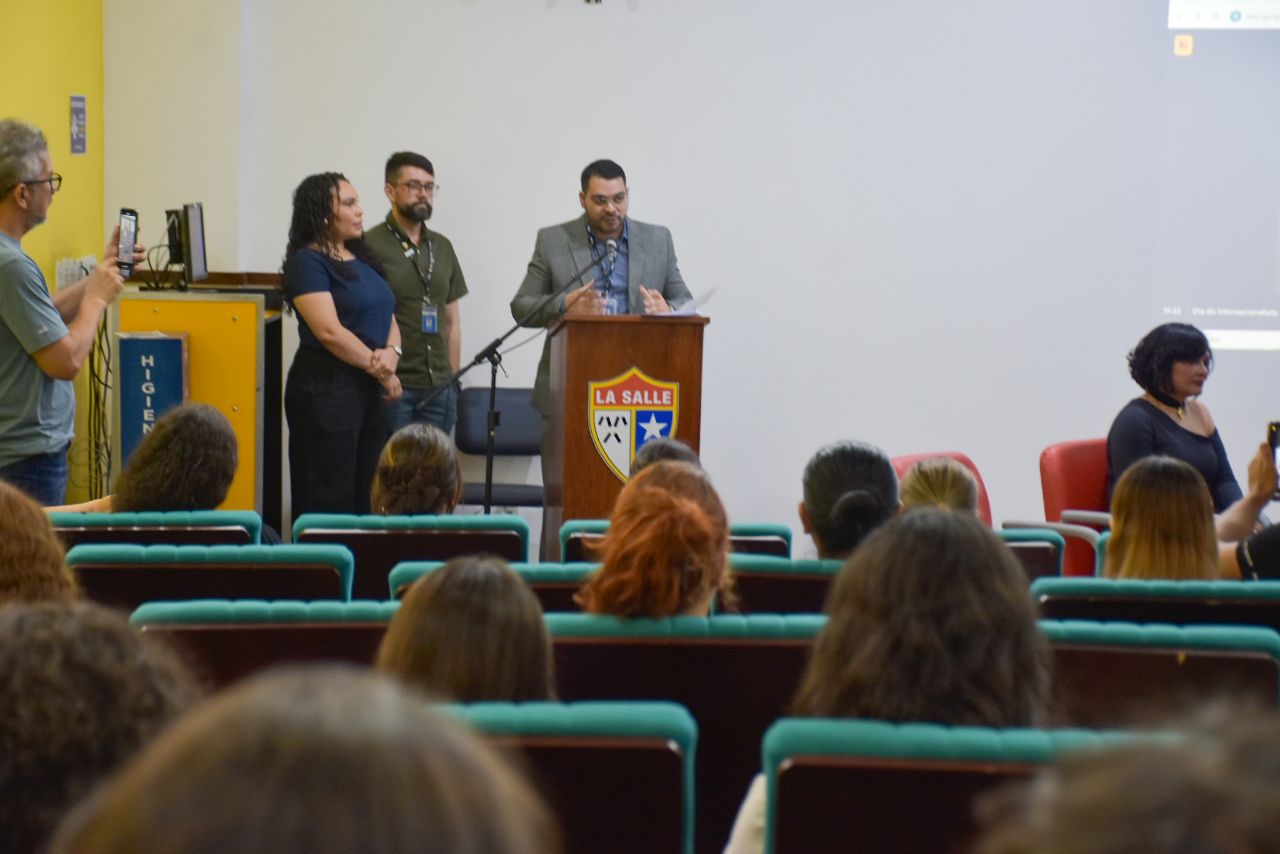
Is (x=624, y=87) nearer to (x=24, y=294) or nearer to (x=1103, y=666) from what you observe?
(x=24, y=294)

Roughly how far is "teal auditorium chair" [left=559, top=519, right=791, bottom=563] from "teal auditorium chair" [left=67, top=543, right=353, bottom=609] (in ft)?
2.54

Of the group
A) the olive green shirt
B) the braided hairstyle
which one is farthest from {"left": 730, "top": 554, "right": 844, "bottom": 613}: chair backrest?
the olive green shirt

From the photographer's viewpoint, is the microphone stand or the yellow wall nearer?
the microphone stand

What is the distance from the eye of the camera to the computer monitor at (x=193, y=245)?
606cm

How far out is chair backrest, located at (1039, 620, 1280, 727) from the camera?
2113 millimetres

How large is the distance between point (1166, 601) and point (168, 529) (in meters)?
2.14

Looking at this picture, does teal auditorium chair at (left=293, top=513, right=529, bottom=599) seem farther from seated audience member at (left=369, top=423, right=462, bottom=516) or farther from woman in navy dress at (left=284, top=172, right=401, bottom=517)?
woman in navy dress at (left=284, top=172, right=401, bottom=517)

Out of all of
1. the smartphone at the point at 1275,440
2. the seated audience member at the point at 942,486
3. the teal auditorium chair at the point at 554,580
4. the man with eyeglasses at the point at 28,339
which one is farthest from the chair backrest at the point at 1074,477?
the man with eyeglasses at the point at 28,339

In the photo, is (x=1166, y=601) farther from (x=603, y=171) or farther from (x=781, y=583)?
(x=603, y=171)

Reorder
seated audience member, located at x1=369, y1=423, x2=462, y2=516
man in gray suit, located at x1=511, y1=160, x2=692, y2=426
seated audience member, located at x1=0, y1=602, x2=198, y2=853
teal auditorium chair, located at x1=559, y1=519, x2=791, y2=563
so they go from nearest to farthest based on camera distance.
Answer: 1. seated audience member, located at x1=0, y1=602, x2=198, y2=853
2. teal auditorium chair, located at x1=559, y1=519, x2=791, y2=563
3. seated audience member, located at x1=369, y1=423, x2=462, y2=516
4. man in gray suit, located at x1=511, y1=160, x2=692, y2=426

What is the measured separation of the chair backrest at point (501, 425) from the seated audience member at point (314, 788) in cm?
609

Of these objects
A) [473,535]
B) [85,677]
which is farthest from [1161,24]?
[85,677]

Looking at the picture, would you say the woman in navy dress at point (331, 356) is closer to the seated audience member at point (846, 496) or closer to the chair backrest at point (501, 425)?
the chair backrest at point (501, 425)

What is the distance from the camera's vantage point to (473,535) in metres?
3.32
